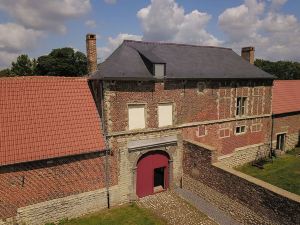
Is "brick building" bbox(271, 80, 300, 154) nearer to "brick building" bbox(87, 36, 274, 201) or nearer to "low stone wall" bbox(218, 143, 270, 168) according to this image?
"low stone wall" bbox(218, 143, 270, 168)

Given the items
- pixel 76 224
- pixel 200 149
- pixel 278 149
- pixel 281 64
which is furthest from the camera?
pixel 281 64

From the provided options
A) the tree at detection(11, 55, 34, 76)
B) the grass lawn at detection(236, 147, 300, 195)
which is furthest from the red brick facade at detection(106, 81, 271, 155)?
the tree at detection(11, 55, 34, 76)

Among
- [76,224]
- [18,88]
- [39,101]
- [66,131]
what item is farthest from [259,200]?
[18,88]

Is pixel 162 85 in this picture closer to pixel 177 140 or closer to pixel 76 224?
pixel 177 140

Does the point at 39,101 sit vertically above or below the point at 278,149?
above

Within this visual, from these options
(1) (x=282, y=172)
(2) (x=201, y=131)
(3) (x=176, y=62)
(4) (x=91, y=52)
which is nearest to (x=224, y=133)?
(2) (x=201, y=131)

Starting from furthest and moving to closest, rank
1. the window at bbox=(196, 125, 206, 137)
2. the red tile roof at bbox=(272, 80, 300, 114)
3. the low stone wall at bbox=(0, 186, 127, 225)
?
the red tile roof at bbox=(272, 80, 300, 114), the window at bbox=(196, 125, 206, 137), the low stone wall at bbox=(0, 186, 127, 225)
